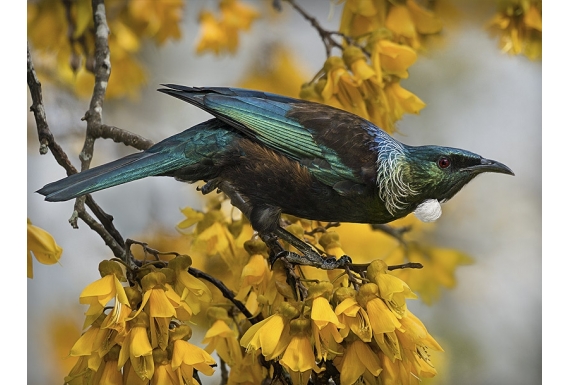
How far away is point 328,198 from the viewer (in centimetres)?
132

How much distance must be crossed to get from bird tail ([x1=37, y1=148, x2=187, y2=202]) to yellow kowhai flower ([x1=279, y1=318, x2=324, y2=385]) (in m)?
0.39

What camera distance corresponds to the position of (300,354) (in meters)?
1.21

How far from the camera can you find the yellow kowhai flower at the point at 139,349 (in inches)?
46.8

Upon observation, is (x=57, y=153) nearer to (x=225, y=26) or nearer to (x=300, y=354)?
(x=225, y=26)

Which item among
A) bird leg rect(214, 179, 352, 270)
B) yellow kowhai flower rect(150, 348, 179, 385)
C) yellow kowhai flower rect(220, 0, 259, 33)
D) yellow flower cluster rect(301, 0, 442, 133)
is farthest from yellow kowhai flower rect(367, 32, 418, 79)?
yellow kowhai flower rect(150, 348, 179, 385)

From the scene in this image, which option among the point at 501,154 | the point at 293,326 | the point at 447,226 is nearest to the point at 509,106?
the point at 501,154

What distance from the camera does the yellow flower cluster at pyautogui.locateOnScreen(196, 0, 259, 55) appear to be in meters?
1.62

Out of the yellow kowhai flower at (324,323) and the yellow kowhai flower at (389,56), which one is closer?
the yellow kowhai flower at (324,323)

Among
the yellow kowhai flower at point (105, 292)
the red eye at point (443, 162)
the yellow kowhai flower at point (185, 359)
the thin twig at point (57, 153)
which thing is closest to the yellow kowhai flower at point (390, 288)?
the red eye at point (443, 162)

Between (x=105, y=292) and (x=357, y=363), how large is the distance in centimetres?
48

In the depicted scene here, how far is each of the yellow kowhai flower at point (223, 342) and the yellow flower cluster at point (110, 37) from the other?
23.2 inches

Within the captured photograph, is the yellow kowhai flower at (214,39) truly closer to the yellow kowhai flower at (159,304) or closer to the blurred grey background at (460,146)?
the blurred grey background at (460,146)

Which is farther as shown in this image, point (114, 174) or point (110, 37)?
point (110, 37)

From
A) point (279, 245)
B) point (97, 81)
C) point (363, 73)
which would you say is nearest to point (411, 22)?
point (363, 73)
